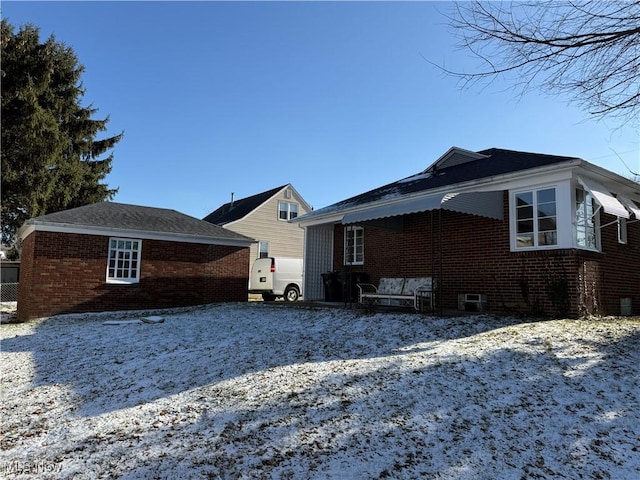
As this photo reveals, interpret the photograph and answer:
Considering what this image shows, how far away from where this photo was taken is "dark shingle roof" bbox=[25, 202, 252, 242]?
14398mm

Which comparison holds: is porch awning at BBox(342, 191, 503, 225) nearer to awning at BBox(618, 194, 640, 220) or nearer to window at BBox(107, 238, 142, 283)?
awning at BBox(618, 194, 640, 220)

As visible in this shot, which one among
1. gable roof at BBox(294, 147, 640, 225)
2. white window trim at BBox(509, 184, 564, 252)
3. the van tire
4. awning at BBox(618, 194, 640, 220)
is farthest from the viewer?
the van tire

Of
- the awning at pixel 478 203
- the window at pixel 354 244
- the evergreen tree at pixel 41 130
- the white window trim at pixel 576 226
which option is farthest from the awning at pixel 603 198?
the evergreen tree at pixel 41 130

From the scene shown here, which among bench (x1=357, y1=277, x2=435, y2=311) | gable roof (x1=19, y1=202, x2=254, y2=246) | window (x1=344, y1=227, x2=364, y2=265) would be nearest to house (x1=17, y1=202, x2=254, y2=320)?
gable roof (x1=19, y1=202, x2=254, y2=246)

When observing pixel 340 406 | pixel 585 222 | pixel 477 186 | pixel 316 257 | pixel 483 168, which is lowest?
pixel 340 406

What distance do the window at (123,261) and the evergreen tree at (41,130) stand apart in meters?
11.3

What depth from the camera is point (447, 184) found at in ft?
37.2

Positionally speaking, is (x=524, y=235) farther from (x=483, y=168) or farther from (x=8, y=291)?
(x=8, y=291)

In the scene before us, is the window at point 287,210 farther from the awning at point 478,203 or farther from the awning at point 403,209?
the awning at point 478,203

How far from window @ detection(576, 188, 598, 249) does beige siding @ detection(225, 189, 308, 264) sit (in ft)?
65.8

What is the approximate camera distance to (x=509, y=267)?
10.0m

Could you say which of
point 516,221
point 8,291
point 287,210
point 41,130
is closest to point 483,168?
point 516,221

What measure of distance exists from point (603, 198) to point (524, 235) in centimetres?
168

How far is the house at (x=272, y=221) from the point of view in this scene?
28703 millimetres
